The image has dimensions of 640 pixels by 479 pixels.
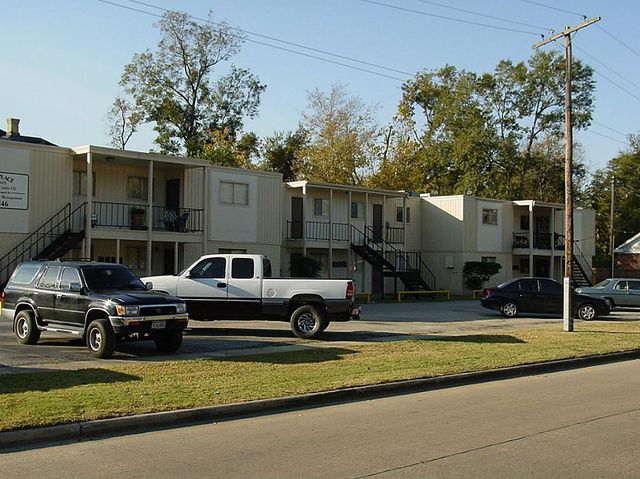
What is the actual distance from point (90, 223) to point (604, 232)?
68245mm

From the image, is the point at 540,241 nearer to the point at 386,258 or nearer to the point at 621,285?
the point at 386,258

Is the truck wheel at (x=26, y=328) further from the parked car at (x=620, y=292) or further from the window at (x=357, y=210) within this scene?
the window at (x=357, y=210)

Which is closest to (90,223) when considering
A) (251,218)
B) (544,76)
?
(251,218)

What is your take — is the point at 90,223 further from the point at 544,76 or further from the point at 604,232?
the point at 604,232

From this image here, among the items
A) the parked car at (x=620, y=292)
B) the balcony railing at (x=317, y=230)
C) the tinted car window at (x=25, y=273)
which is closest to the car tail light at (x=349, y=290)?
the tinted car window at (x=25, y=273)

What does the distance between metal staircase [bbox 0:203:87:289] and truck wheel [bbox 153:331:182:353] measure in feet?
46.5

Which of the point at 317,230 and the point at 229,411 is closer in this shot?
the point at 229,411

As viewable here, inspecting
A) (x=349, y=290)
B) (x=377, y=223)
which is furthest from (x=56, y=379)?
(x=377, y=223)

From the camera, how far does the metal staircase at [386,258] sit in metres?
43.0

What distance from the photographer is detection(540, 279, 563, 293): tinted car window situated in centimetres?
3075

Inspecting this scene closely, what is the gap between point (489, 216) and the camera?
2009 inches

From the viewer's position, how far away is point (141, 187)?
112ft

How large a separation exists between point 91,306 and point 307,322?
19.0 feet

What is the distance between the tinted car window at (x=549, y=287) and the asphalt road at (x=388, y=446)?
1942cm
